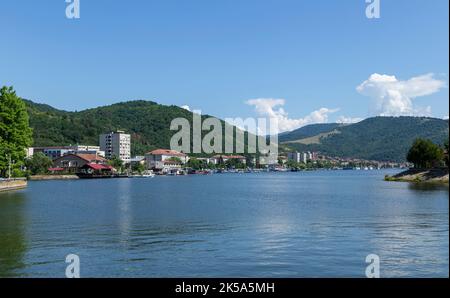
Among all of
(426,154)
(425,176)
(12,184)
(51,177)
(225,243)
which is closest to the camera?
(225,243)

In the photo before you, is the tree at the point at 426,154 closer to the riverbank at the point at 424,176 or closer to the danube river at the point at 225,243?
the riverbank at the point at 424,176

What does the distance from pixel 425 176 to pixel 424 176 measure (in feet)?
0.85

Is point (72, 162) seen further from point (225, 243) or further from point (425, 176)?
point (225, 243)

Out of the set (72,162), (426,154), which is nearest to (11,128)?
(426,154)

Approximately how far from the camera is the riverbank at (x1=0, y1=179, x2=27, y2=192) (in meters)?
55.8

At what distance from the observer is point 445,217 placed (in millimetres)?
27641

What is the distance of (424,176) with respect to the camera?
8175cm

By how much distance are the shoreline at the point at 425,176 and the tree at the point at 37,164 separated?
82951mm

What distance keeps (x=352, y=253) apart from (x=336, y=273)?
335 cm
